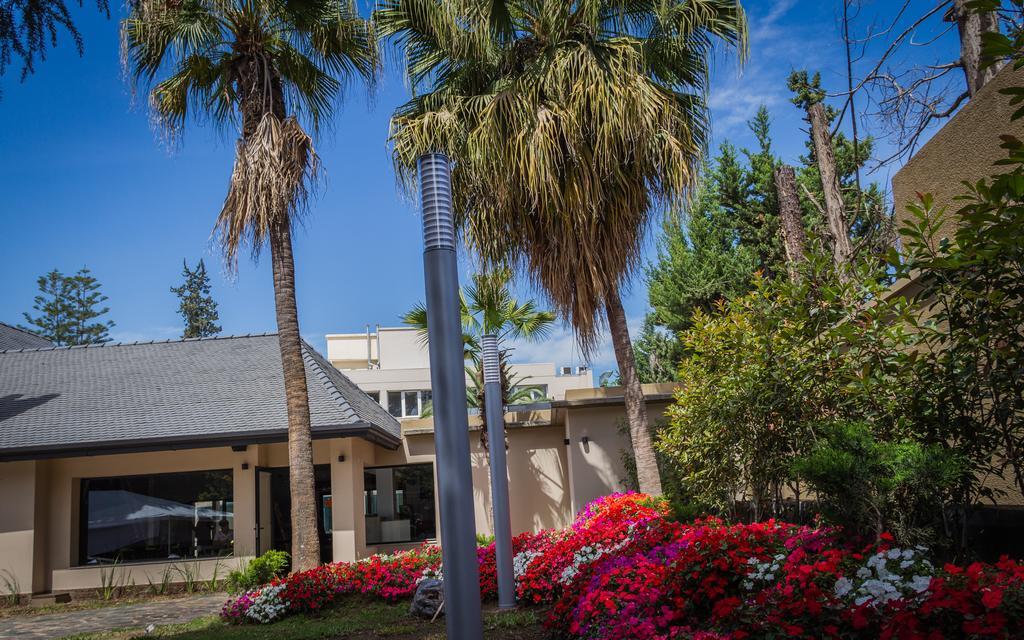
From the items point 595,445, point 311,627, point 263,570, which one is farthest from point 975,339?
point 263,570

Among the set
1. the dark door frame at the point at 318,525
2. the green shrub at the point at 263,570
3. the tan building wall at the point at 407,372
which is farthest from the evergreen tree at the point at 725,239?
the green shrub at the point at 263,570

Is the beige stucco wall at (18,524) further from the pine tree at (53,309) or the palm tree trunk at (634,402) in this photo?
the pine tree at (53,309)

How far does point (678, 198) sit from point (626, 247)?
101 cm

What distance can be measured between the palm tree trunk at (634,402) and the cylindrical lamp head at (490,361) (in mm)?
2351

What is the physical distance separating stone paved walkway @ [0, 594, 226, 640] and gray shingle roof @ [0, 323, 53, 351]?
387 inches

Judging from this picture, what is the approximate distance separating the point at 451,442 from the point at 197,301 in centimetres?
5509

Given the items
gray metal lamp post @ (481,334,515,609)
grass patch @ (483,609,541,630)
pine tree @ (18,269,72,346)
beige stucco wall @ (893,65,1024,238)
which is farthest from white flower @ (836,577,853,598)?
pine tree @ (18,269,72,346)

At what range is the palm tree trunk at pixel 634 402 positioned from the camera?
10438 mm

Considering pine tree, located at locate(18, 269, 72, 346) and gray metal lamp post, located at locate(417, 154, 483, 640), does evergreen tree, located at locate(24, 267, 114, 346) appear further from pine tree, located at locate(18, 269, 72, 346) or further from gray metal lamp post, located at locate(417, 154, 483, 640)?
gray metal lamp post, located at locate(417, 154, 483, 640)

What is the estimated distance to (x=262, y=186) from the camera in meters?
10.5

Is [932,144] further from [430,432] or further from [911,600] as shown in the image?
[430,432]

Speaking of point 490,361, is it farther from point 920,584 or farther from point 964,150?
point 920,584

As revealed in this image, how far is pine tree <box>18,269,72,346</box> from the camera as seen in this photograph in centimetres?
4919

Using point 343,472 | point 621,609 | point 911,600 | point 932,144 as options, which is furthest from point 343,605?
point 932,144
